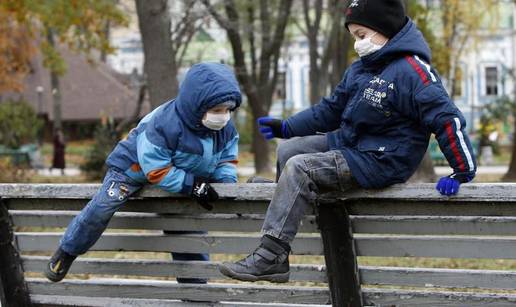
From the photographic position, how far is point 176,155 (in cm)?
425

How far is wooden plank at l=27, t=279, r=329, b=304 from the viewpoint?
4.25m

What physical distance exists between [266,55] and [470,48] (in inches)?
708

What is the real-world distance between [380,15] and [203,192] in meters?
1.15

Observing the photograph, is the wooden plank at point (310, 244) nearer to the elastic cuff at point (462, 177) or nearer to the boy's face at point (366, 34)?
the elastic cuff at point (462, 177)

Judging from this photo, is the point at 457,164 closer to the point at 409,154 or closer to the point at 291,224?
the point at 409,154

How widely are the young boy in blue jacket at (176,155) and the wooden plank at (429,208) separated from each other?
70 cm

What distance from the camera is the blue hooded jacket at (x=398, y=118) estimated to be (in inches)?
145

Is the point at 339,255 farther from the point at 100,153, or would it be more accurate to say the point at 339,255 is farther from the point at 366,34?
the point at 100,153

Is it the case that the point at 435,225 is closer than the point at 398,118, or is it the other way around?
the point at 435,225

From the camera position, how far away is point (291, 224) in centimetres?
383

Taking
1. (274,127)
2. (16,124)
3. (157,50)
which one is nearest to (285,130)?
(274,127)

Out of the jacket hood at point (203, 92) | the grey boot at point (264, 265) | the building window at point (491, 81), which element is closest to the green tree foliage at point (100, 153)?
the jacket hood at point (203, 92)

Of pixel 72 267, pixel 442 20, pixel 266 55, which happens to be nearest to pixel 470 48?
pixel 442 20

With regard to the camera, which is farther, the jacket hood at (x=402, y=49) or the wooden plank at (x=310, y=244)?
the jacket hood at (x=402, y=49)
